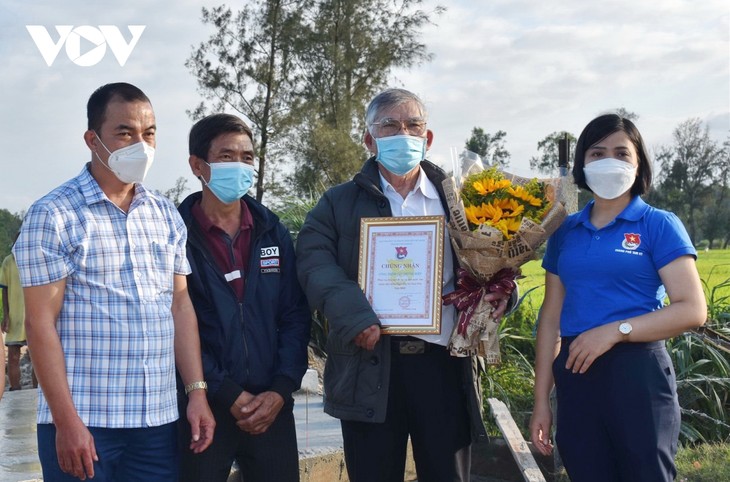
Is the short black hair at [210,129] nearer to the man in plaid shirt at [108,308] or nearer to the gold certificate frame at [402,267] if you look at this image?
the man in plaid shirt at [108,308]

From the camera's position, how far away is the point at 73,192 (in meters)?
2.91

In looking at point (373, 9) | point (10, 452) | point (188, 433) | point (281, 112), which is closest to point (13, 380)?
point (10, 452)

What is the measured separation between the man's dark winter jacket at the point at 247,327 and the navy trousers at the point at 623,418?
1.13 metres

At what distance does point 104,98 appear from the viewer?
118 inches

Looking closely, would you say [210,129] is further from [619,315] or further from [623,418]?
[623,418]

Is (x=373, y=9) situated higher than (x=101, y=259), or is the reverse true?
(x=373, y=9)

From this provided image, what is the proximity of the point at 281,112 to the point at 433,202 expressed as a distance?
26056 millimetres

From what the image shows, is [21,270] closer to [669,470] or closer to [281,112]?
[669,470]

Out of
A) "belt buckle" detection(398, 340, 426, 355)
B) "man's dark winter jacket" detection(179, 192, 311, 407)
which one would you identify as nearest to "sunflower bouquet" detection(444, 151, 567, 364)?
"belt buckle" detection(398, 340, 426, 355)

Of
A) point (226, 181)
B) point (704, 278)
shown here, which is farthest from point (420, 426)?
point (704, 278)

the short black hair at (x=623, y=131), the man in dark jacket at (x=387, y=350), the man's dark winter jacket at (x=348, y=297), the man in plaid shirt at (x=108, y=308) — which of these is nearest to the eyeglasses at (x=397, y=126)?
the man in dark jacket at (x=387, y=350)

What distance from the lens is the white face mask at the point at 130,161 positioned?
2.99 m

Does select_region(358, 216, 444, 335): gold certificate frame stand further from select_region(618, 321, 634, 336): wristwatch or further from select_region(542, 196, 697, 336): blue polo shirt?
select_region(618, 321, 634, 336): wristwatch

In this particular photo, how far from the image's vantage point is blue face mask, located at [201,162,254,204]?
3.42 meters
